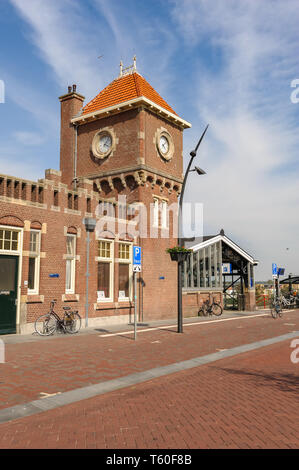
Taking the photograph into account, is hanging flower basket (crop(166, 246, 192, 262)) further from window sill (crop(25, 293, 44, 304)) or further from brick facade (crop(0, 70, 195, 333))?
window sill (crop(25, 293, 44, 304))

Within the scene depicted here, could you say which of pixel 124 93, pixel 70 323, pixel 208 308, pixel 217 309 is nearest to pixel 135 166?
pixel 124 93

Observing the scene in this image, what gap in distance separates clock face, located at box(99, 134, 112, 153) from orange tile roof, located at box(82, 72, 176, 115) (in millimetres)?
1769

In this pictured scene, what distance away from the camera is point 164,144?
21891 millimetres

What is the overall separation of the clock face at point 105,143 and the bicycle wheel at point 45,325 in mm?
10820

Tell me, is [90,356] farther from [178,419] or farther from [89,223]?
[89,223]

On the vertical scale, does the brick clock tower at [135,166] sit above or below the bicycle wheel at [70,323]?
above

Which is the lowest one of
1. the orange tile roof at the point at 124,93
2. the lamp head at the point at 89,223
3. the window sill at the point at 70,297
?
the window sill at the point at 70,297

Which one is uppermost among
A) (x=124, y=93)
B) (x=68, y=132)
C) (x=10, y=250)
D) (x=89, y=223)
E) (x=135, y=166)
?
(x=124, y=93)

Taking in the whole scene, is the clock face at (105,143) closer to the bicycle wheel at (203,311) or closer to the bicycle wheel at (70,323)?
the bicycle wheel at (70,323)

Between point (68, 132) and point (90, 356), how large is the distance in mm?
16617

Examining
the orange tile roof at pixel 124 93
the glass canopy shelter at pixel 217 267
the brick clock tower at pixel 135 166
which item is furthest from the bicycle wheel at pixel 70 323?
the orange tile roof at pixel 124 93

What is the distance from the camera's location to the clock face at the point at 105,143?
2134cm

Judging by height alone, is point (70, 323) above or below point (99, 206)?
below
